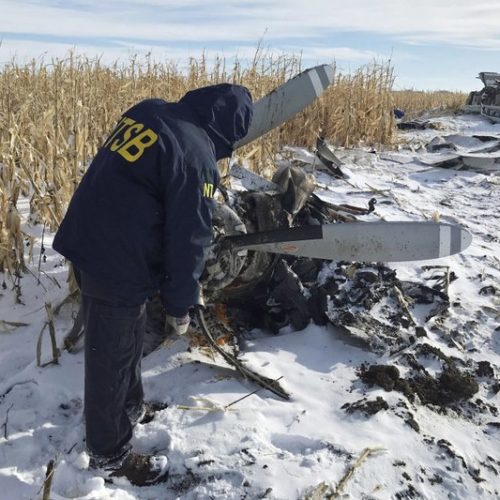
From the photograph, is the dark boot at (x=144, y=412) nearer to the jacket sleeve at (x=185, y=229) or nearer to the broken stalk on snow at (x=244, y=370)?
the broken stalk on snow at (x=244, y=370)

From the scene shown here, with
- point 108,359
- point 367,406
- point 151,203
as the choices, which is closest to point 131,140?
point 151,203

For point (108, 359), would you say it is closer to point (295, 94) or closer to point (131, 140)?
point (131, 140)

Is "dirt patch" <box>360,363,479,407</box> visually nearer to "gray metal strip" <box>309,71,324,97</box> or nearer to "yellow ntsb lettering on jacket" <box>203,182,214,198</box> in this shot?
"yellow ntsb lettering on jacket" <box>203,182,214,198</box>

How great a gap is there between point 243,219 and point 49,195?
1.52 m

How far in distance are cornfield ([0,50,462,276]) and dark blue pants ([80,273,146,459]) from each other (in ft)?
5.55

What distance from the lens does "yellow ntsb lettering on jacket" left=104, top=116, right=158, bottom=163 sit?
5.82 feet

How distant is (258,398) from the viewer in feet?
8.58

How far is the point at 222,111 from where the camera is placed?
1.96 m

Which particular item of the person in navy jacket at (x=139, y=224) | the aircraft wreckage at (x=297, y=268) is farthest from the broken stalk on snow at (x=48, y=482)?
the aircraft wreckage at (x=297, y=268)

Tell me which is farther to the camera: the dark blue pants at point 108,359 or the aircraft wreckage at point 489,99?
the aircraft wreckage at point 489,99

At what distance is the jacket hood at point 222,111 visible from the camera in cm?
195

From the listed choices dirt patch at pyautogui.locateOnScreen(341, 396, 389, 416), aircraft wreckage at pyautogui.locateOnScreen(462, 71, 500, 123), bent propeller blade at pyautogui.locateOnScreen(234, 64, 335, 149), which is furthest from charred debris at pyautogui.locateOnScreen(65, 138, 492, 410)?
aircraft wreckage at pyautogui.locateOnScreen(462, 71, 500, 123)

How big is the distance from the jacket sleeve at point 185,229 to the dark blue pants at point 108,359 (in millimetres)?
182

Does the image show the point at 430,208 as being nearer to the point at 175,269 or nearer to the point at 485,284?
the point at 485,284
